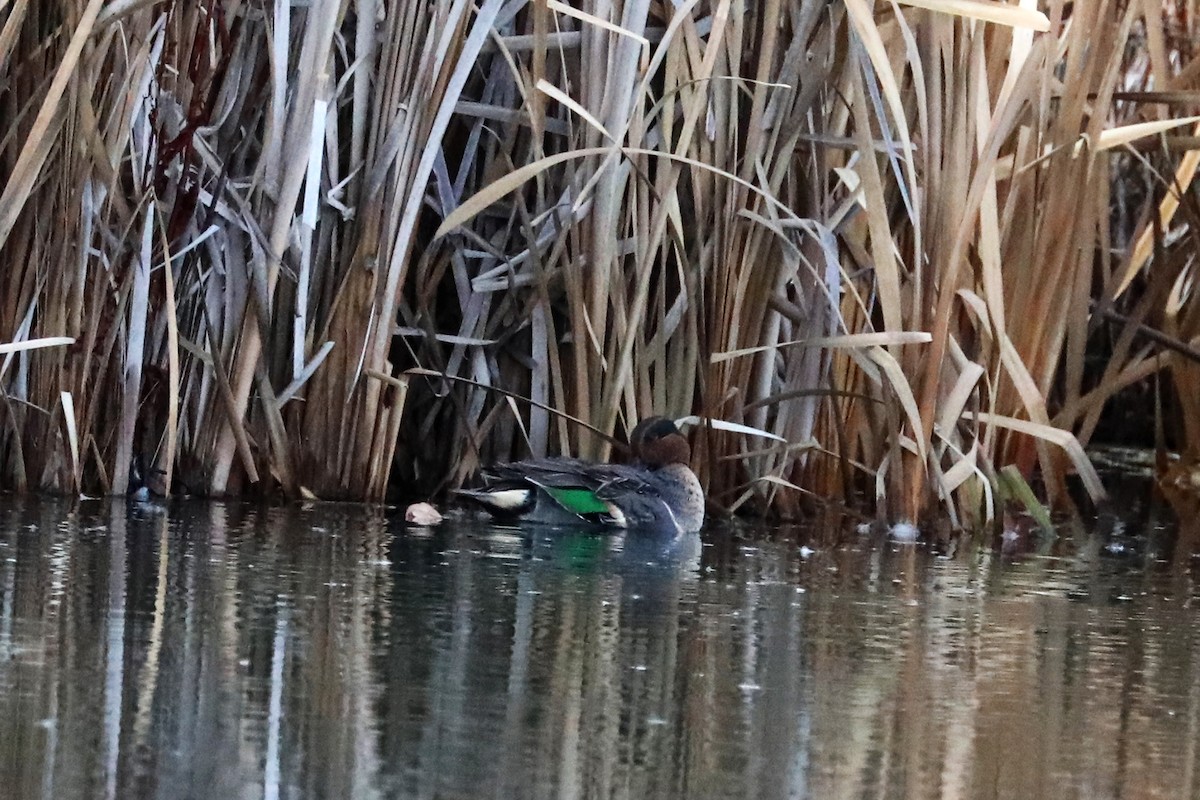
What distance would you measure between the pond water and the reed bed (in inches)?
16.7

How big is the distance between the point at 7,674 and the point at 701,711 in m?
0.92

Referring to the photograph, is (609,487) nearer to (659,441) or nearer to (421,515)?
(659,441)

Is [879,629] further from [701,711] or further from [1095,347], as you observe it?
[1095,347]

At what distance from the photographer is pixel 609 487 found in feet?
16.6

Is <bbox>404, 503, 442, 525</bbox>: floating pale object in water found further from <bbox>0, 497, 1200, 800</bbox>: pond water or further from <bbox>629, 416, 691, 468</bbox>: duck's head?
<bbox>629, 416, 691, 468</bbox>: duck's head

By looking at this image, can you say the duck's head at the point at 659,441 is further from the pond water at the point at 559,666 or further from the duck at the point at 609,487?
the pond water at the point at 559,666

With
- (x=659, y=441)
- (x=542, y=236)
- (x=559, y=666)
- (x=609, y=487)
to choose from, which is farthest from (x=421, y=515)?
(x=559, y=666)

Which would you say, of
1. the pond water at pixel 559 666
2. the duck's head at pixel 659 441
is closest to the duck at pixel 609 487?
the duck's head at pixel 659 441

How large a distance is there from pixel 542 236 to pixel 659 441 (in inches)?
25.2

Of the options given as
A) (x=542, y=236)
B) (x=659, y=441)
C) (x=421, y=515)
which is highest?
(x=542, y=236)

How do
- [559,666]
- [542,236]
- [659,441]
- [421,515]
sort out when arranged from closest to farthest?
[559,666] < [421,515] < [659,441] < [542,236]

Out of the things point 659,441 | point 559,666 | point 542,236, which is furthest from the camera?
point 542,236

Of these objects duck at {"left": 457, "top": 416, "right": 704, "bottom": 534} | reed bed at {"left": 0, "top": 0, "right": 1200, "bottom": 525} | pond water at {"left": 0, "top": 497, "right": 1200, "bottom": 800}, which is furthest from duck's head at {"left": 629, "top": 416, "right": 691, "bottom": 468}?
pond water at {"left": 0, "top": 497, "right": 1200, "bottom": 800}

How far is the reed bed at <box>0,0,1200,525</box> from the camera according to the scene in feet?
15.9
